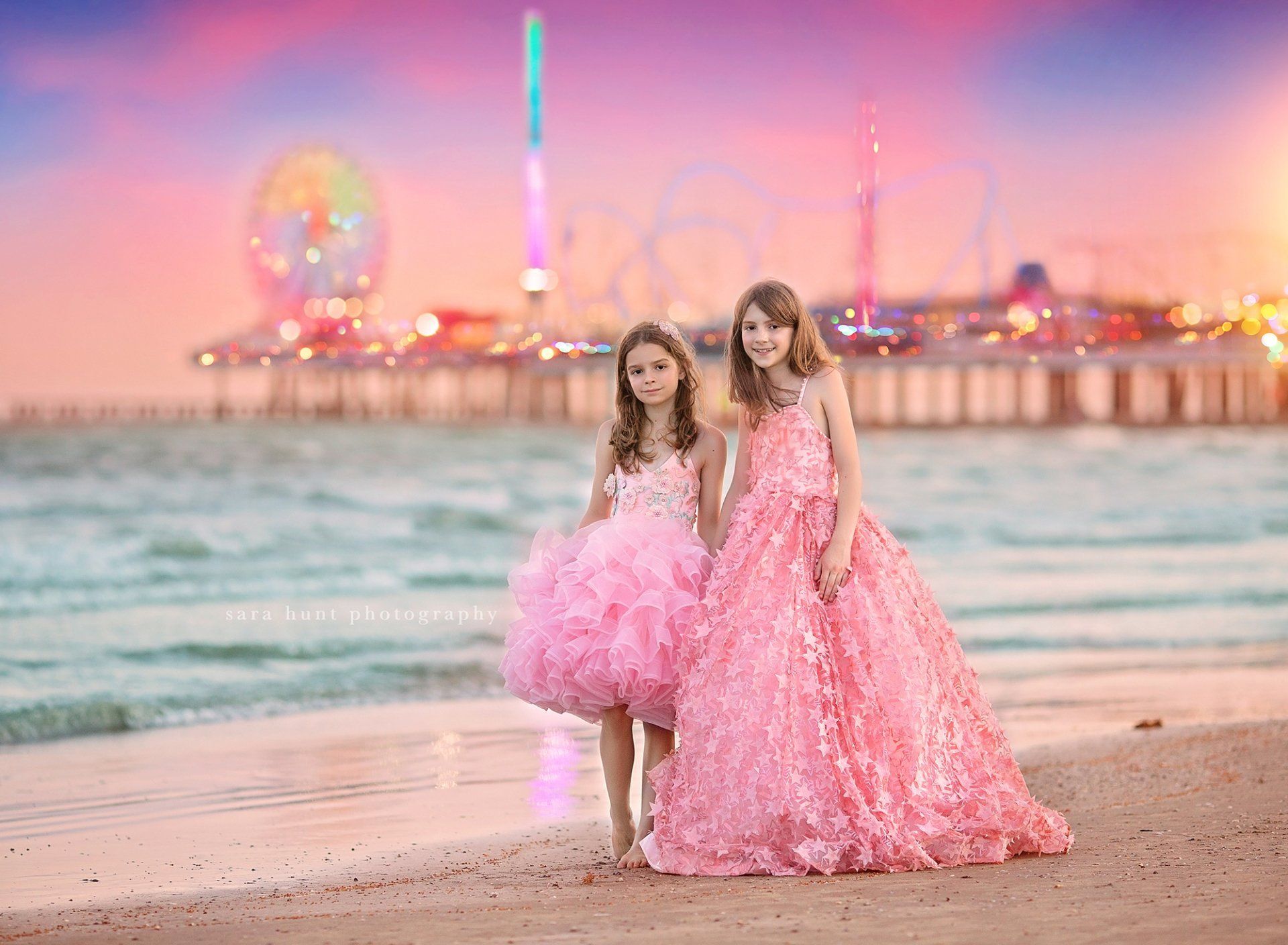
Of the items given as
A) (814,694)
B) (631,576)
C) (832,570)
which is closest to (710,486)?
(631,576)

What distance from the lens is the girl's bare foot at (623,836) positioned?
4512 millimetres

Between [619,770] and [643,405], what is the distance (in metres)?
1.07

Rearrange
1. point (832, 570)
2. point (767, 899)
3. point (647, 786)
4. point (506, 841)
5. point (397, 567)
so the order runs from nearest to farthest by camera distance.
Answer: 1. point (767, 899)
2. point (832, 570)
3. point (647, 786)
4. point (506, 841)
5. point (397, 567)

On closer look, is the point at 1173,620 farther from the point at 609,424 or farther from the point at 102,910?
the point at 102,910

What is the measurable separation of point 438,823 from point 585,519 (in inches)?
56.8

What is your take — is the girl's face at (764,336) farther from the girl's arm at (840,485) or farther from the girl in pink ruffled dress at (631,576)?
the girl in pink ruffled dress at (631,576)

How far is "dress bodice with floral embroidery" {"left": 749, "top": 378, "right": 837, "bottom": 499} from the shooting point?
441 centimetres

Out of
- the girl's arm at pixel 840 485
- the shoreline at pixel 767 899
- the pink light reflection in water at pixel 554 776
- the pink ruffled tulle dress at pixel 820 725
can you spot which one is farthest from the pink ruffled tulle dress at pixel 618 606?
the pink light reflection in water at pixel 554 776

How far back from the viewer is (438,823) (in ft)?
17.8

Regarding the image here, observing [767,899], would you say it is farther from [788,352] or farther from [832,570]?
[788,352]

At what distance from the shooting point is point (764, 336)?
4445 millimetres

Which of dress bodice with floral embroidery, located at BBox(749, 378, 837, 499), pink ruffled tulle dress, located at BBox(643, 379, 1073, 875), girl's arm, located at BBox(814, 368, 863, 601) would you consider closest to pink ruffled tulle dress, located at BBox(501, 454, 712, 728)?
pink ruffled tulle dress, located at BBox(643, 379, 1073, 875)

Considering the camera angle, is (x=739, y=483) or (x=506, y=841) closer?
(x=739, y=483)

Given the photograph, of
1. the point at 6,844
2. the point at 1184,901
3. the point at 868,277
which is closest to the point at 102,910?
the point at 6,844
